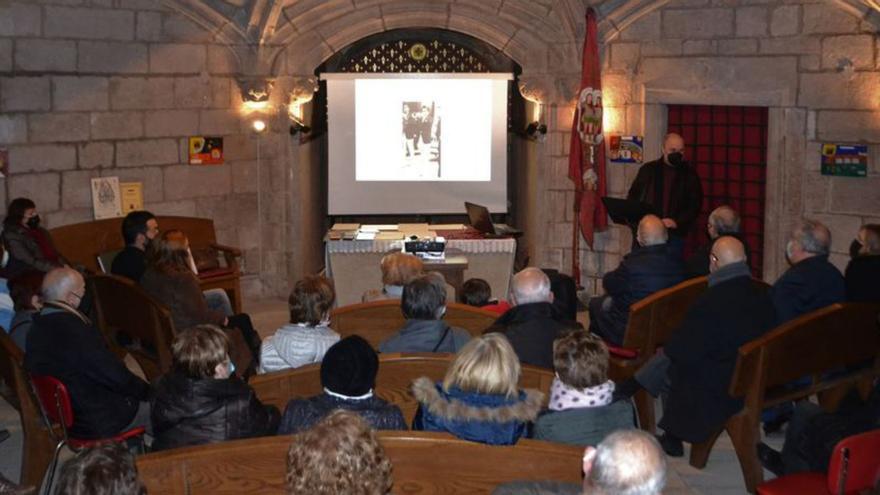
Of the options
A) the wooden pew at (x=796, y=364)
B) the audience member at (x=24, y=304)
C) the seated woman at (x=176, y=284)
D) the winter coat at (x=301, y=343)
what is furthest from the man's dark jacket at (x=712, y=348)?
the audience member at (x=24, y=304)

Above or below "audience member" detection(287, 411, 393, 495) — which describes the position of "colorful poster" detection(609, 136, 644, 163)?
above

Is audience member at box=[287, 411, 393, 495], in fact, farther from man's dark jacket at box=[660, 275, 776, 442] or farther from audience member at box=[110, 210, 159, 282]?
audience member at box=[110, 210, 159, 282]

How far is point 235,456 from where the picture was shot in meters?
4.00

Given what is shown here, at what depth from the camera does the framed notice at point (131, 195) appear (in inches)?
380

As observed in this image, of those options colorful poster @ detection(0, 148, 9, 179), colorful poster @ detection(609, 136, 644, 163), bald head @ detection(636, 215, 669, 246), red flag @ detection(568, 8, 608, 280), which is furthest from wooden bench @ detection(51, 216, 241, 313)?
bald head @ detection(636, 215, 669, 246)

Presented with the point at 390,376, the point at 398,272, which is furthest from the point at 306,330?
the point at 398,272

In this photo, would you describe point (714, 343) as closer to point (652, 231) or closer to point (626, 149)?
point (652, 231)

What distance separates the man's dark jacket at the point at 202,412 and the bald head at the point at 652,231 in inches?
121

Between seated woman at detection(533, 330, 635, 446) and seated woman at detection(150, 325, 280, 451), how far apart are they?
3.58 ft

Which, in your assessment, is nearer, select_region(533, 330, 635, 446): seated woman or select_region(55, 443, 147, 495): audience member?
select_region(55, 443, 147, 495): audience member

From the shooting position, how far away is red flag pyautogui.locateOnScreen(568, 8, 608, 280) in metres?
10.0

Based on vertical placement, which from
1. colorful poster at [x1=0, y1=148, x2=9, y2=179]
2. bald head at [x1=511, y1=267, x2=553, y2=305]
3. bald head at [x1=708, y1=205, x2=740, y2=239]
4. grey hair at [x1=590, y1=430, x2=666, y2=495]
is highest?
colorful poster at [x1=0, y1=148, x2=9, y2=179]

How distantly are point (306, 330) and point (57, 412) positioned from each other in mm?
1091

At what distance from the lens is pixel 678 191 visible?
9.25 metres
